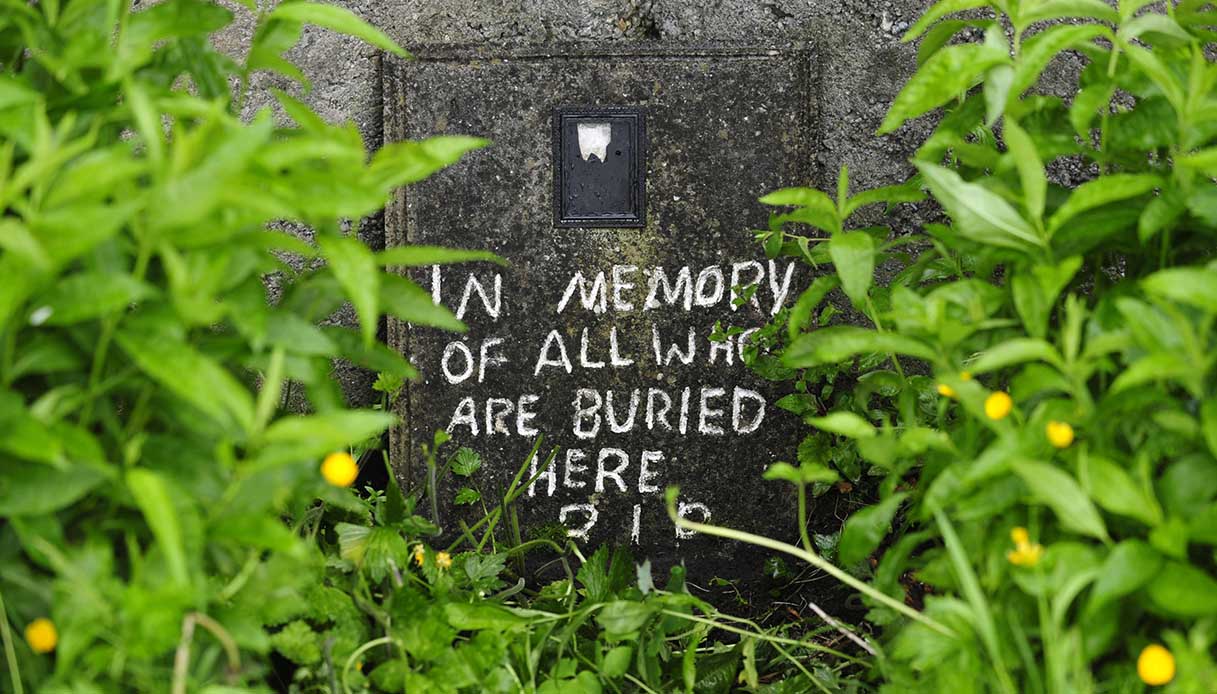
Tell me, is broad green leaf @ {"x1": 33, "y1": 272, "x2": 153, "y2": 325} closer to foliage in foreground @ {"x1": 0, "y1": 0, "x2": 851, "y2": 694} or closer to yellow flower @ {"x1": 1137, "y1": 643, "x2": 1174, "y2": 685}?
foliage in foreground @ {"x1": 0, "y1": 0, "x2": 851, "y2": 694}

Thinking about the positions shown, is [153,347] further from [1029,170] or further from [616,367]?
[616,367]

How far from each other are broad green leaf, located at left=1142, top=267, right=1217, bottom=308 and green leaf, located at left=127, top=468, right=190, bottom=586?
0.85 meters

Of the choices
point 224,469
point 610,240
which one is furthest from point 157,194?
point 610,240

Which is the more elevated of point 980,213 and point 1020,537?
point 980,213

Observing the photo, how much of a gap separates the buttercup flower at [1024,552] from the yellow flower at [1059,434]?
96mm

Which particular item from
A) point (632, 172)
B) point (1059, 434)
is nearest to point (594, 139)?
point (632, 172)

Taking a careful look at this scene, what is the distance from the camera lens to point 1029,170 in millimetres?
1008

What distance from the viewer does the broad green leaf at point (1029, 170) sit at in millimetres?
1006

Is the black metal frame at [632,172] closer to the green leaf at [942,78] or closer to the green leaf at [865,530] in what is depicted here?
the green leaf at [942,78]

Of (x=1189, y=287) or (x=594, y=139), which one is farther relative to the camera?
(x=594, y=139)

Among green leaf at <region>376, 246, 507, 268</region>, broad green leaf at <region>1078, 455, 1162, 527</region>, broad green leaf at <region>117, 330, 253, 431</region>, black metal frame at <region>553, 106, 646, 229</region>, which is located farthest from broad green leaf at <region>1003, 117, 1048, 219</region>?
black metal frame at <region>553, 106, 646, 229</region>

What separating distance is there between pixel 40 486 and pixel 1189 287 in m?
1.02

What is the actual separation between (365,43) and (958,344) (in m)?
1.36

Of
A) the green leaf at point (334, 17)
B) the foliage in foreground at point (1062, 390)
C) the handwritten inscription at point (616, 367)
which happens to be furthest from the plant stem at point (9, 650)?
the handwritten inscription at point (616, 367)
